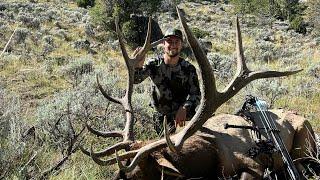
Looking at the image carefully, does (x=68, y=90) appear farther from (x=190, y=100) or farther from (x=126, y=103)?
(x=126, y=103)

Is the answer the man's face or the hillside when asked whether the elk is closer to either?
the man's face

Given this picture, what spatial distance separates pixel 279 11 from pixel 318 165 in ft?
144

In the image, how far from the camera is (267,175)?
4.71 meters

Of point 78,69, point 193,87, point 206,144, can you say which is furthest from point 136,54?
point 78,69

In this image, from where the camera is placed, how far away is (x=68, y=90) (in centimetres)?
905

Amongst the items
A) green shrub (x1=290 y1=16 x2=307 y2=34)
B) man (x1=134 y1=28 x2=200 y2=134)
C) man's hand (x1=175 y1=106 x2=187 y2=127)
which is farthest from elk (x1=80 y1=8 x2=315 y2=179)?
green shrub (x1=290 y1=16 x2=307 y2=34)

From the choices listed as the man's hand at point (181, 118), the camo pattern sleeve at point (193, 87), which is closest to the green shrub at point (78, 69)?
the camo pattern sleeve at point (193, 87)

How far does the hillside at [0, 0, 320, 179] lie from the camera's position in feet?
15.5

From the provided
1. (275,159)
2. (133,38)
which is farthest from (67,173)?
(133,38)

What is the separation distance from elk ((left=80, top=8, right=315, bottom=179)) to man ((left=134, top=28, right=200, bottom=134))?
A: 56 centimetres

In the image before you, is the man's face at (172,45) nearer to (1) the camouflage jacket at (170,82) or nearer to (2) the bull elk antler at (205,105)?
(1) the camouflage jacket at (170,82)

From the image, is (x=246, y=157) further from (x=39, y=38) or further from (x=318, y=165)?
(x=39, y=38)

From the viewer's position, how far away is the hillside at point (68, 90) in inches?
186

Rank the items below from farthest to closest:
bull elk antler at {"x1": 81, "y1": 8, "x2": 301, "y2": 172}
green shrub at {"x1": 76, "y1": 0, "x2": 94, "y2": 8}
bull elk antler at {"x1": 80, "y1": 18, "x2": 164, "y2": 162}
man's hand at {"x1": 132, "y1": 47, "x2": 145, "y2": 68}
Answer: green shrub at {"x1": 76, "y1": 0, "x2": 94, "y2": 8}
man's hand at {"x1": 132, "y1": 47, "x2": 145, "y2": 68}
bull elk antler at {"x1": 80, "y1": 18, "x2": 164, "y2": 162}
bull elk antler at {"x1": 81, "y1": 8, "x2": 301, "y2": 172}
